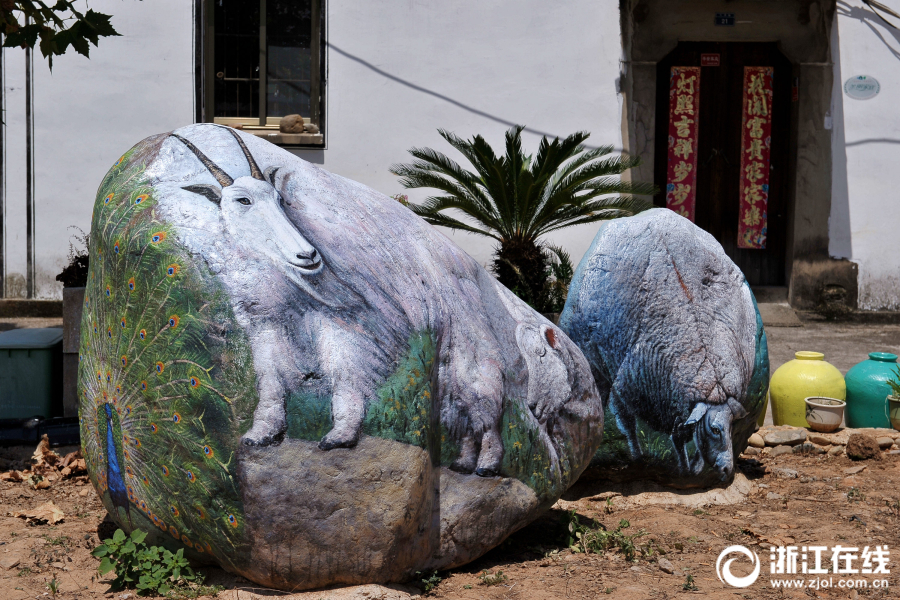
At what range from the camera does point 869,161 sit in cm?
978

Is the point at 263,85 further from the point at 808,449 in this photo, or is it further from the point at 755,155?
the point at 808,449

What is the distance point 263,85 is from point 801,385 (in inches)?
258

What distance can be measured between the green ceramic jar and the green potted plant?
0.02 metres

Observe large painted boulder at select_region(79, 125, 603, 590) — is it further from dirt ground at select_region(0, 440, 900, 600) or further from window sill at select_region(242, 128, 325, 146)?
window sill at select_region(242, 128, 325, 146)

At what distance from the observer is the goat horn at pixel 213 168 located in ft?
10.3

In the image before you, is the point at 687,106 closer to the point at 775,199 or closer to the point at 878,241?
the point at 775,199

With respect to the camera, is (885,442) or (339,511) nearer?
(339,511)

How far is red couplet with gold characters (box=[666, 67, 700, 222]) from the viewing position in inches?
392

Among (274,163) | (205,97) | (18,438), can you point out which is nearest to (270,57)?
(205,97)

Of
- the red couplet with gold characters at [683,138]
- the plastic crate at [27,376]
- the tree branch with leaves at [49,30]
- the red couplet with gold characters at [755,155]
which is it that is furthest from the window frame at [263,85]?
the red couplet with gold characters at [755,155]

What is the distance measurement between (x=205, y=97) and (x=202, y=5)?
95cm

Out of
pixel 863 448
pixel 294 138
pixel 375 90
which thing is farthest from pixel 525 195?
pixel 863 448

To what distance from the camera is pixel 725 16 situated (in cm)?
966

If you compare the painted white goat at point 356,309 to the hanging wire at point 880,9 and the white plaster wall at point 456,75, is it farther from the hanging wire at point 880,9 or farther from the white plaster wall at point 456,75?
the hanging wire at point 880,9
